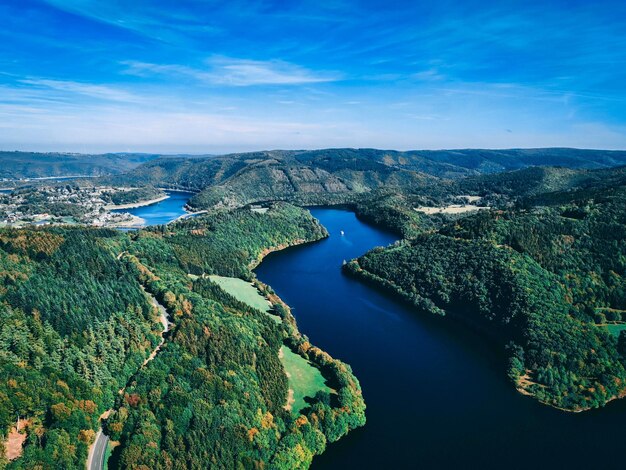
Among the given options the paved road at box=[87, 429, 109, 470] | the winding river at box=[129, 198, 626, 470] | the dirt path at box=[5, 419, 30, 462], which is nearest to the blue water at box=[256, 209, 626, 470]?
the winding river at box=[129, 198, 626, 470]

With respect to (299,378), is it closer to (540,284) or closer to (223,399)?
(223,399)

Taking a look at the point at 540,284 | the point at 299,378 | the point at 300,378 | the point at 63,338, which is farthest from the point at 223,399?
the point at 540,284

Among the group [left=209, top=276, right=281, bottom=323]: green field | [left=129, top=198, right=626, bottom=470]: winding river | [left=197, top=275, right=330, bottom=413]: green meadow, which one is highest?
[left=209, top=276, right=281, bottom=323]: green field

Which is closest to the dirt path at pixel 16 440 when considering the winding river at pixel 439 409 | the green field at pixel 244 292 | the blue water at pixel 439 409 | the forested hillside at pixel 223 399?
the forested hillside at pixel 223 399

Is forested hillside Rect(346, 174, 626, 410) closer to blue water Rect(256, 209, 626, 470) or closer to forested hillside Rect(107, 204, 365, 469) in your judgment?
blue water Rect(256, 209, 626, 470)

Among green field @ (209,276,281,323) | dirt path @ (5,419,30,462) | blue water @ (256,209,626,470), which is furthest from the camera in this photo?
green field @ (209,276,281,323)

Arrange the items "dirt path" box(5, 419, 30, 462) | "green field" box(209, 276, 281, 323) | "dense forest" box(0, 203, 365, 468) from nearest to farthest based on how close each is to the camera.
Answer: "dirt path" box(5, 419, 30, 462) < "dense forest" box(0, 203, 365, 468) < "green field" box(209, 276, 281, 323)
